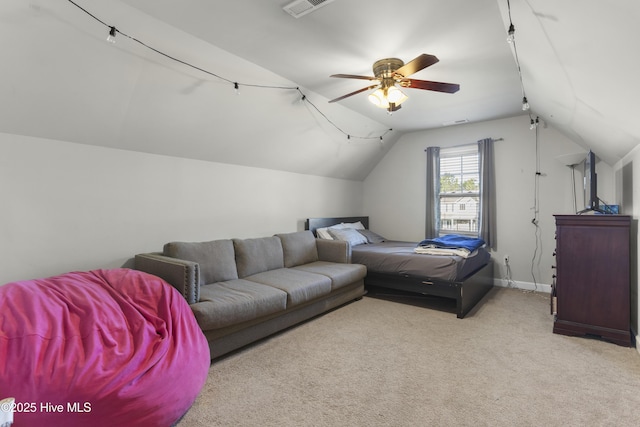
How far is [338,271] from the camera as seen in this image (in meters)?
3.59

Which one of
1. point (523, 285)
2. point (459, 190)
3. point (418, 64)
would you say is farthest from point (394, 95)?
point (523, 285)

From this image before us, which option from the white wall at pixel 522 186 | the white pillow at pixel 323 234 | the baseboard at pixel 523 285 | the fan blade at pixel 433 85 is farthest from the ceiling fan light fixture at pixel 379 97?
the baseboard at pixel 523 285

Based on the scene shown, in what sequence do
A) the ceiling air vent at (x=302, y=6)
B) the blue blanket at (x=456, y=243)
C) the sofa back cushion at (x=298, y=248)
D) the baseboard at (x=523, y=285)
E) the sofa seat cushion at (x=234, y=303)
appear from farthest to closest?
the baseboard at (x=523, y=285), the sofa back cushion at (x=298, y=248), the blue blanket at (x=456, y=243), the sofa seat cushion at (x=234, y=303), the ceiling air vent at (x=302, y=6)

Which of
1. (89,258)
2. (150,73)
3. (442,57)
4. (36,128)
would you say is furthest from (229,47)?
(89,258)

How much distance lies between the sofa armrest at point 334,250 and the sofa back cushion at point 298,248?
0.08m

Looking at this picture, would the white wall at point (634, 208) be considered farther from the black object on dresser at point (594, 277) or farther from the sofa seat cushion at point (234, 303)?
the sofa seat cushion at point (234, 303)

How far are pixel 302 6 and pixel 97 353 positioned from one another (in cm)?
235

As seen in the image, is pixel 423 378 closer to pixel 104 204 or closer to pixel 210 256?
pixel 210 256

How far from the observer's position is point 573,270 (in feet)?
9.32

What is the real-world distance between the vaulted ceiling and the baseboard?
184 cm

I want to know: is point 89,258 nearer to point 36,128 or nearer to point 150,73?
point 36,128

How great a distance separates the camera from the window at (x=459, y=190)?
16.1 ft

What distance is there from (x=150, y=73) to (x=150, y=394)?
224 centimetres

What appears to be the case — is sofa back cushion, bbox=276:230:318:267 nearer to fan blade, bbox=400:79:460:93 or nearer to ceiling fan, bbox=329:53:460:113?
ceiling fan, bbox=329:53:460:113
